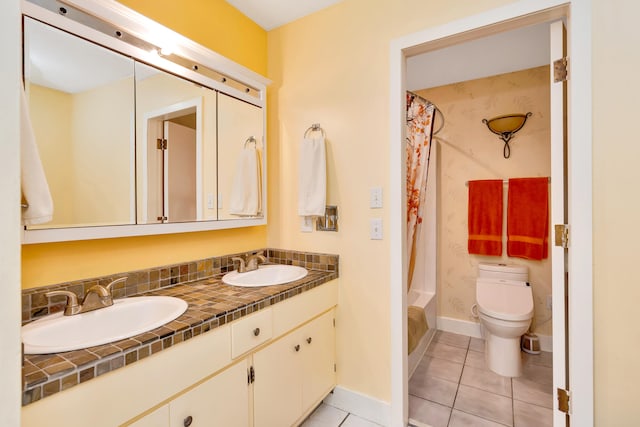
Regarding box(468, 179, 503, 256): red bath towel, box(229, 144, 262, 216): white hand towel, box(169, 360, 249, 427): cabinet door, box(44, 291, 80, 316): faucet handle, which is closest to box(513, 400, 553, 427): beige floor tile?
box(468, 179, 503, 256): red bath towel

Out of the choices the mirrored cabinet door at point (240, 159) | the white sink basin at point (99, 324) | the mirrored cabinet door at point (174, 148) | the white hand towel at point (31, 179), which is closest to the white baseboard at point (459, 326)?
the mirrored cabinet door at point (240, 159)

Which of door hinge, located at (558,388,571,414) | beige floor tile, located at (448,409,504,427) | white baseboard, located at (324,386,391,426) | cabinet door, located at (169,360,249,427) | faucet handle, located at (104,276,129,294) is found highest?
faucet handle, located at (104,276,129,294)

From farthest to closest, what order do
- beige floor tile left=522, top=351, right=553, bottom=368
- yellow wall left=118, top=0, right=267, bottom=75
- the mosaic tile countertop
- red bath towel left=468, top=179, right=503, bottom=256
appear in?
red bath towel left=468, top=179, right=503, bottom=256 → beige floor tile left=522, top=351, right=553, bottom=368 → yellow wall left=118, top=0, right=267, bottom=75 → the mosaic tile countertop

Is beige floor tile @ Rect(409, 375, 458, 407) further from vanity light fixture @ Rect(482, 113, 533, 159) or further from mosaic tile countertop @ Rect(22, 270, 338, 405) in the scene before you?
vanity light fixture @ Rect(482, 113, 533, 159)

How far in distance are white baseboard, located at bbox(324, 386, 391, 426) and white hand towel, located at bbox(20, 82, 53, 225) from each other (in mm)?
1726

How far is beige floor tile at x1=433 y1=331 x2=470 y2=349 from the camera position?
8.99ft

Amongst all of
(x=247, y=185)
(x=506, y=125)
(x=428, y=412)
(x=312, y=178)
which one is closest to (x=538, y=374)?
(x=428, y=412)

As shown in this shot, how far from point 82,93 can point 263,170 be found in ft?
3.38

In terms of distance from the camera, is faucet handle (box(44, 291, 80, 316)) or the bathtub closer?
faucet handle (box(44, 291, 80, 316))

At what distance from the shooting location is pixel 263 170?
207 centimetres

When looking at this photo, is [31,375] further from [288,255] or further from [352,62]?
[352,62]

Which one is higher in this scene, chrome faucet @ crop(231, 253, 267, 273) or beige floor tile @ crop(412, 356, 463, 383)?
chrome faucet @ crop(231, 253, 267, 273)

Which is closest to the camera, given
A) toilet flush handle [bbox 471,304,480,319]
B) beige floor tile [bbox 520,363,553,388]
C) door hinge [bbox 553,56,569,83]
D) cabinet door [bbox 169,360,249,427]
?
cabinet door [bbox 169,360,249,427]

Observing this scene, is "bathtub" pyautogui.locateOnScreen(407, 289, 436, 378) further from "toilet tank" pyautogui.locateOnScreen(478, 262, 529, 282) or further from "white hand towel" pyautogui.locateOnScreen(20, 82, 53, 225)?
"white hand towel" pyautogui.locateOnScreen(20, 82, 53, 225)
